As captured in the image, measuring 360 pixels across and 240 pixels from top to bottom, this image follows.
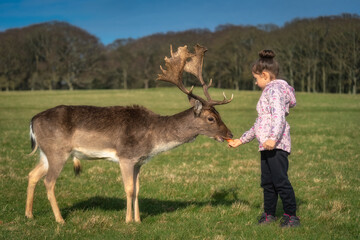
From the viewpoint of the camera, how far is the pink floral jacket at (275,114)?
5730 millimetres

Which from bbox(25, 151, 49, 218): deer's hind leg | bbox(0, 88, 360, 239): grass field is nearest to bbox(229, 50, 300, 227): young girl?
bbox(0, 88, 360, 239): grass field

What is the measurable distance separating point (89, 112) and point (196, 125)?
6.32 ft

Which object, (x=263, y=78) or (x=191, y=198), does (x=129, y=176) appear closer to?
(x=191, y=198)

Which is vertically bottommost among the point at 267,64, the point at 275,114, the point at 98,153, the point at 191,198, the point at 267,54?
the point at 191,198

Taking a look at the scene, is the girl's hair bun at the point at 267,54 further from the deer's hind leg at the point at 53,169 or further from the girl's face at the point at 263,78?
the deer's hind leg at the point at 53,169

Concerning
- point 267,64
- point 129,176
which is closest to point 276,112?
point 267,64

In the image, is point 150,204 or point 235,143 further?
point 150,204

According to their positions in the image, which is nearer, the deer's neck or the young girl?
the young girl

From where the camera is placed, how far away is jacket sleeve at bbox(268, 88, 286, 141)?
570 cm

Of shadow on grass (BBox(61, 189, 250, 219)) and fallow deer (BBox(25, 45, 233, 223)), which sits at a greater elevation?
fallow deer (BBox(25, 45, 233, 223))

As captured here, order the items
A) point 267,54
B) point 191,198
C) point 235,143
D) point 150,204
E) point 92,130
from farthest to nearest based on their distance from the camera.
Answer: point 191,198
point 150,204
point 92,130
point 235,143
point 267,54

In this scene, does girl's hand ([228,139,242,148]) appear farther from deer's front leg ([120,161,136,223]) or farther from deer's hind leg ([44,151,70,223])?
deer's hind leg ([44,151,70,223])

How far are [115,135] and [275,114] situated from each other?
2.73m

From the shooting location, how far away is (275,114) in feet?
18.9
